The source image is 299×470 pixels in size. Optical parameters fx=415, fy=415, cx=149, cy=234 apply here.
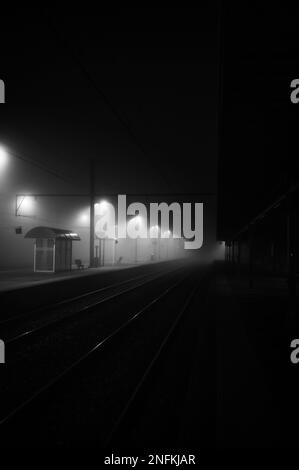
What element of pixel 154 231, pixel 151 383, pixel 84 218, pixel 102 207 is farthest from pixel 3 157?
pixel 154 231

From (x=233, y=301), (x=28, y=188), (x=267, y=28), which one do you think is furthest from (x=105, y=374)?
(x=28, y=188)

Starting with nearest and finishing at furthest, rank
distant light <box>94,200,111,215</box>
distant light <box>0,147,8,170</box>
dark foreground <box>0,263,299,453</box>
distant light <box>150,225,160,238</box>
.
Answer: dark foreground <box>0,263,299,453</box>, distant light <box>0,147,8,170</box>, distant light <box>94,200,111,215</box>, distant light <box>150,225,160,238</box>

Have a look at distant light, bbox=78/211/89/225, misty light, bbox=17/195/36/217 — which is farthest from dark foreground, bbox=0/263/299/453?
distant light, bbox=78/211/89/225

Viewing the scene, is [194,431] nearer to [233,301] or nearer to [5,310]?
[5,310]

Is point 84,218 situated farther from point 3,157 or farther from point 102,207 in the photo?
point 3,157

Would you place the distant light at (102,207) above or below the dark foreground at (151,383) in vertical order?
above

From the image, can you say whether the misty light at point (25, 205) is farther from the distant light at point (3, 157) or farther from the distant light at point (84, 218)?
the distant light at point (84, 218)

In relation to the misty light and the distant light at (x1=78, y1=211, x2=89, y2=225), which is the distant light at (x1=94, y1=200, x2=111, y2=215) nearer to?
the distant light at (x1=78, y1=211, x2=89, y2=225)

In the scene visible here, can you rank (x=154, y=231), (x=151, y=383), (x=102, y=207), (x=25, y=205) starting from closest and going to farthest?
(x=151, y=383), (x=25, y=205), (x=102, y=207), (x=154, y=231)

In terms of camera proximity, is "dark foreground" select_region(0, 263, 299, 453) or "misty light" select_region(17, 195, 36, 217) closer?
"dark foreground" select_region(0, 263, 299, 453)

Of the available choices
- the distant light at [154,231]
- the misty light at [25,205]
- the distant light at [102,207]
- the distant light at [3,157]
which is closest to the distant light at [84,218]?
the distant light at [102,207]

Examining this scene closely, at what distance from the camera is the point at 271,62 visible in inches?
181

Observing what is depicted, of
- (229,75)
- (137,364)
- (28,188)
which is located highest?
(28,188)

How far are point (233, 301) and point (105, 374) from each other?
9.72 metres
